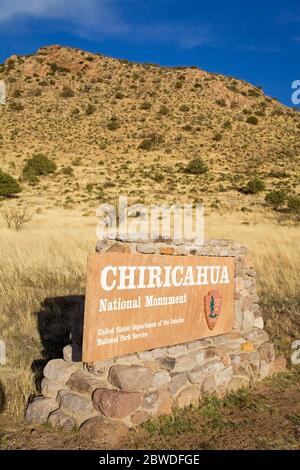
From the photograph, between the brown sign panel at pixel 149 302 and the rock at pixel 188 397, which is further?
the rock at pixel 188 397

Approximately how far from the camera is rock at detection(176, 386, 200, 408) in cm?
466

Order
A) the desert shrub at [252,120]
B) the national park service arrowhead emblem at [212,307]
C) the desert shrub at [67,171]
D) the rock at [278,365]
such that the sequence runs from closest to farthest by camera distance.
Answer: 1. the national park service arrowhead emblem at [212,307]
2. the rock at [278,365]
3. the desert shrub at [67,171]
4. the desert shrub at [252,120]

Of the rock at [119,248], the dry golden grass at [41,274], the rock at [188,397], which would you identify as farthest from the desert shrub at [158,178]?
the rock at [188,397]

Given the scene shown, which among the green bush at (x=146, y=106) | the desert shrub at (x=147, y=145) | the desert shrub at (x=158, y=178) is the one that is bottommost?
the desert shrub at (x=158, y=178)

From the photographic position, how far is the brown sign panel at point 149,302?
427 cm

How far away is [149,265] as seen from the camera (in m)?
4.75

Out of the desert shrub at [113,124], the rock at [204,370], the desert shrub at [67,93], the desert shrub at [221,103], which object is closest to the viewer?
the rock at [204,370]

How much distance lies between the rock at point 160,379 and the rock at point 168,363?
9 centimetres

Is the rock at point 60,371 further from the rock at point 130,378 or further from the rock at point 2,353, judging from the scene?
the rock at point 2,353

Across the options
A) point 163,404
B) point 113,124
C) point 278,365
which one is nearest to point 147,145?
point 113,124

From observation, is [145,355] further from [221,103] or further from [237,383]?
[221,103]

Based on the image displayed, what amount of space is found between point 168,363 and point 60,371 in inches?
42.1

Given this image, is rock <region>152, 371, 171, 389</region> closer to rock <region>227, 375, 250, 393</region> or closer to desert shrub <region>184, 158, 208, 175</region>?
rock <region>227, 375, 250, 393</region>

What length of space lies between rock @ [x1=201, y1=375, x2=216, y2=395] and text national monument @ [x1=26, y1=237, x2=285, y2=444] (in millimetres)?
10
